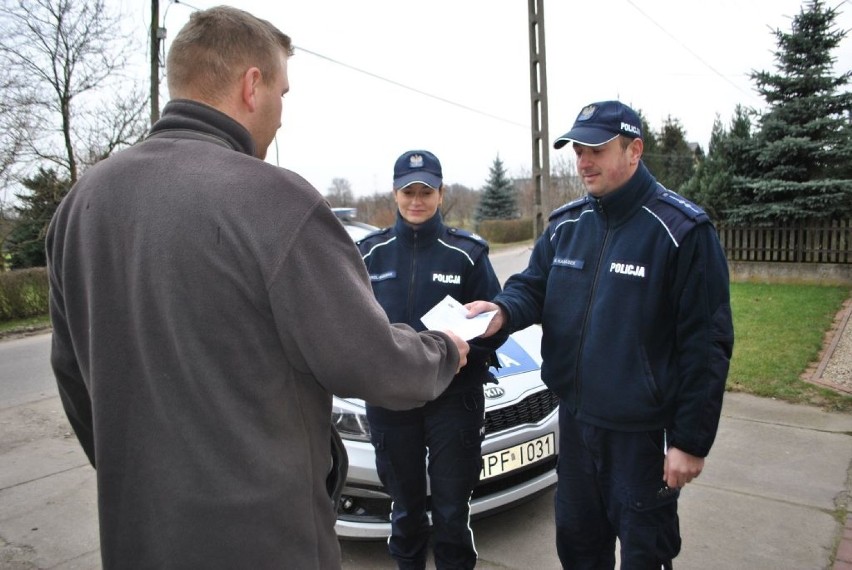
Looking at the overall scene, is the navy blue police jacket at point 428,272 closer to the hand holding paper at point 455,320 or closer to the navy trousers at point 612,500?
the hand holding paper at point 455,320

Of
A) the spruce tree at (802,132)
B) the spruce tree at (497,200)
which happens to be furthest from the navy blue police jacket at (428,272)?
the spruce tree at (497,200)

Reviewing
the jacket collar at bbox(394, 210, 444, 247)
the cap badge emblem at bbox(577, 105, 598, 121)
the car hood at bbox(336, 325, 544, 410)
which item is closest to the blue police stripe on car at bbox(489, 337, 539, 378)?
the car hood at bbox(336, 325, 544, 410)

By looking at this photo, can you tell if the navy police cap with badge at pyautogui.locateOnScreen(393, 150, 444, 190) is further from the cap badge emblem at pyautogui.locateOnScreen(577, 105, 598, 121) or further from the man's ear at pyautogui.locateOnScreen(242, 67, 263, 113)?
Answer: the man's ear at pyautogui.locateOnScreen(242, 67, 263, 113)

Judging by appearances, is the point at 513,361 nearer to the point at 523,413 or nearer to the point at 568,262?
the point at 523,413

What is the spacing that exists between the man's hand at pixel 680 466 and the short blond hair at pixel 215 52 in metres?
1.77

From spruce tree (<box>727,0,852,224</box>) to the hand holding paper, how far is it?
12571 mm

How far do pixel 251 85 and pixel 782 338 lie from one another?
8224 millimetres

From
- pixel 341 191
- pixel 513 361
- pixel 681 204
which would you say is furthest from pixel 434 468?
pixel 341 191

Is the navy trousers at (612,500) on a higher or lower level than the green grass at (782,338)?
higher

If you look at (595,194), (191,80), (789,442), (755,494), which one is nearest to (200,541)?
(191,80)

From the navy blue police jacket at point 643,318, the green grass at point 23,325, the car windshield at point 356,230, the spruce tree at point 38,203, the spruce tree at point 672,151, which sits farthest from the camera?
the spruce tree at point 672,151

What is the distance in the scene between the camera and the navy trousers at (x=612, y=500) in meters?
2.12

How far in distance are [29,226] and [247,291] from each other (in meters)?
18.2

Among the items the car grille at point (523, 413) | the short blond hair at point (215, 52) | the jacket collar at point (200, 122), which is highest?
the short blond hair at point (215, 52)
